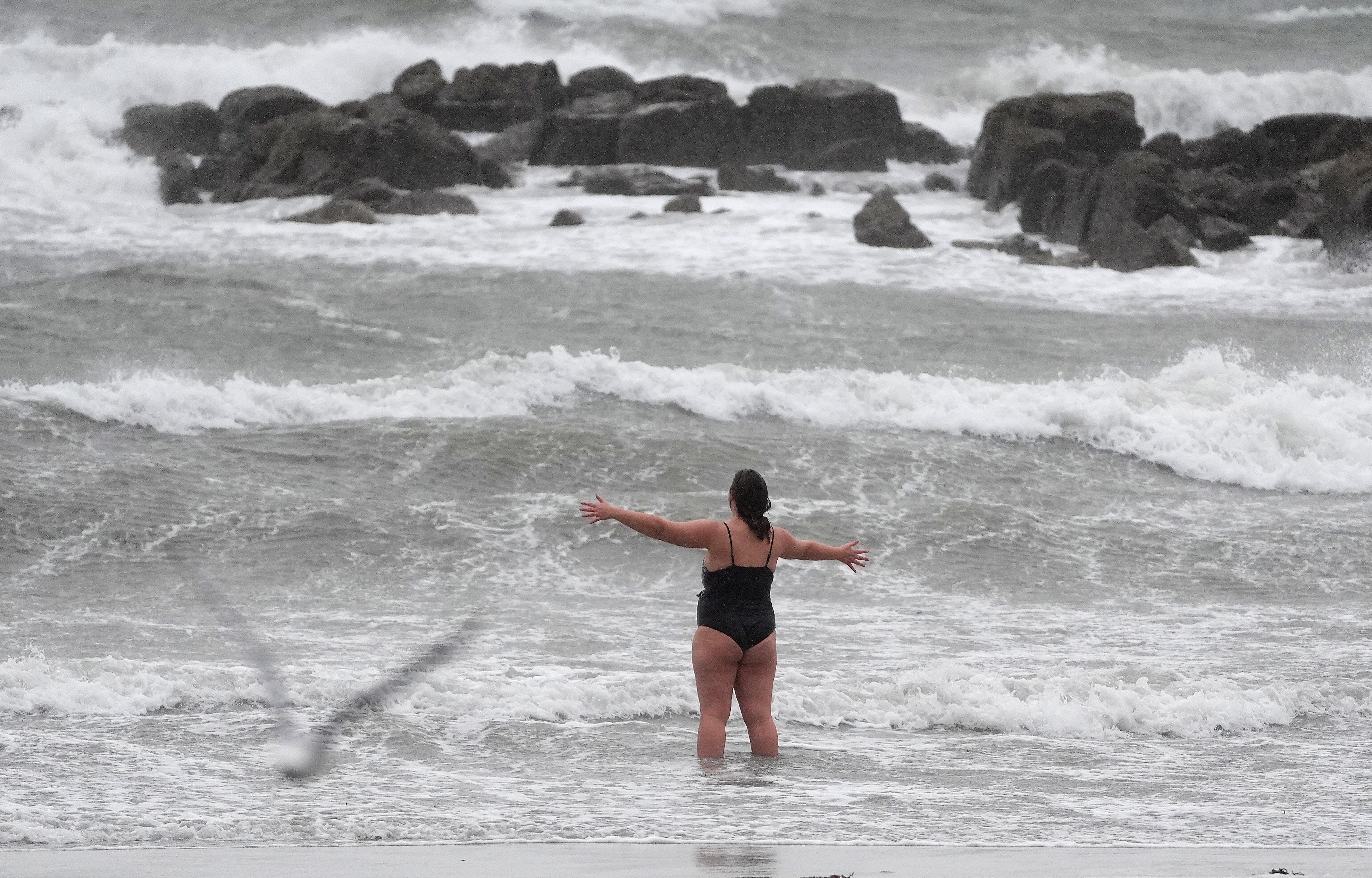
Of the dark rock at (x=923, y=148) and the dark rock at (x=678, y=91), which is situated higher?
A: the dark rock at (x=678, y=91)

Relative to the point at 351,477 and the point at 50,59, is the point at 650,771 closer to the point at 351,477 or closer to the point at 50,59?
the point at 351,477

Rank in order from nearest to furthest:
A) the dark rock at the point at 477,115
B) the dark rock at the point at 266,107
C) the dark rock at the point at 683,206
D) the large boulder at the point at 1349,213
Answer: the large boulder at the point at 1349,213
the dark rock at the point at 683,206
the dark rock at the point at 266,107
the dark rock at the point at 477,115

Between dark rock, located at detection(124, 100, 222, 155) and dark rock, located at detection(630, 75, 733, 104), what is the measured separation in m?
8.74

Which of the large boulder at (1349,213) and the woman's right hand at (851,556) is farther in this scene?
the large boulder at (1349,213)

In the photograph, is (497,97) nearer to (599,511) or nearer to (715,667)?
(715,667)

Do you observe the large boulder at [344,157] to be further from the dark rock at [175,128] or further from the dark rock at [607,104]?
the dark rock at [607,104]

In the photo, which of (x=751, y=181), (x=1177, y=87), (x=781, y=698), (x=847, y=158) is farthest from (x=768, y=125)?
(x=781, y=698)

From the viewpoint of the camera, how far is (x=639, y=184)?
28.3m

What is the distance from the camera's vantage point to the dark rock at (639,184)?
92.2ft

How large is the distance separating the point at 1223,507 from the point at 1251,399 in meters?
2.54

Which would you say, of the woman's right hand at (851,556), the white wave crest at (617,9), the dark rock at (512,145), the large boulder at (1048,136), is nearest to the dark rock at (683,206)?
the dark rock at (512,145)

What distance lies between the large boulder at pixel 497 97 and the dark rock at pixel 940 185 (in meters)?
8.13

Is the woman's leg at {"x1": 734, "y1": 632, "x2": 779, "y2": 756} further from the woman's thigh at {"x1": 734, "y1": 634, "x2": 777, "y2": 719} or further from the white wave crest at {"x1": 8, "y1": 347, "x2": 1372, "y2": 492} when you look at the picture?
the white wave crest at {"x1": 8, "y1": 347, "x2": 1372, "y2": 492}

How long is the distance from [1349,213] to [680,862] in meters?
22.6
